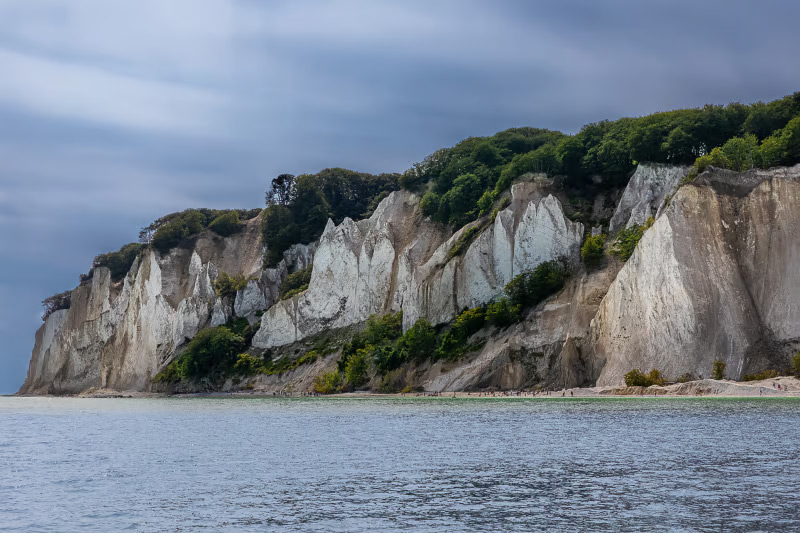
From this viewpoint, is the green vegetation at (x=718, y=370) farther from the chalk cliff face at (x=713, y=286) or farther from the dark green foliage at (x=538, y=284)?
the dark green foliage at (x=538, y=284)

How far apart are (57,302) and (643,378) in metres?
135

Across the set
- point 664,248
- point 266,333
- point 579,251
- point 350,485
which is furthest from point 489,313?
point 350,485

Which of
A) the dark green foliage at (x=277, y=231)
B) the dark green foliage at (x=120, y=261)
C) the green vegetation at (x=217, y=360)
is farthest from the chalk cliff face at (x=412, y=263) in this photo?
the dark green foliage at (x=120, y=261)

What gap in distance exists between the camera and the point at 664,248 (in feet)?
235

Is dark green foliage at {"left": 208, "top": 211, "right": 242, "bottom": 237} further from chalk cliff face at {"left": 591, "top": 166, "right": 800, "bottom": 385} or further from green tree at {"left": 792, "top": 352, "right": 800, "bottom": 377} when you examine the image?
green tree at {"left": 792, "top": 352, "right": 800, "bottom": 377}

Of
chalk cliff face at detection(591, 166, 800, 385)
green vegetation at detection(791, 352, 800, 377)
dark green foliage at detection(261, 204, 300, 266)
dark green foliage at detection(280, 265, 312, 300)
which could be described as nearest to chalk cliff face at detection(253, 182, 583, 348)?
dark green foliage at detection(280, 265, 312, 300)

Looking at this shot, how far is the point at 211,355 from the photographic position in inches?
4653

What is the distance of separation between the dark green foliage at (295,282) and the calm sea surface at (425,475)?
7270 cm

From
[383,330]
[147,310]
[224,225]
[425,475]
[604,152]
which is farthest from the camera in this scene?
[224,225]

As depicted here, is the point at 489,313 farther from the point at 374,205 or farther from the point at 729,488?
the point at 729,488

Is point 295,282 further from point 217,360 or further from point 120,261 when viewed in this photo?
point 120,261

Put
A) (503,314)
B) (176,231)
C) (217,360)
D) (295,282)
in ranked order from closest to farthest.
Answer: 1. (503,314)
2. (217,360)
3. (295,282)
4. (176,231)

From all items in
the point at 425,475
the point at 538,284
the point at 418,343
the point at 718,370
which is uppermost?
the point at 538,284

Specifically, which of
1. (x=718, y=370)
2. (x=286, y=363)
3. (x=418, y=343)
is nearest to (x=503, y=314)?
(x=418, y=343)
